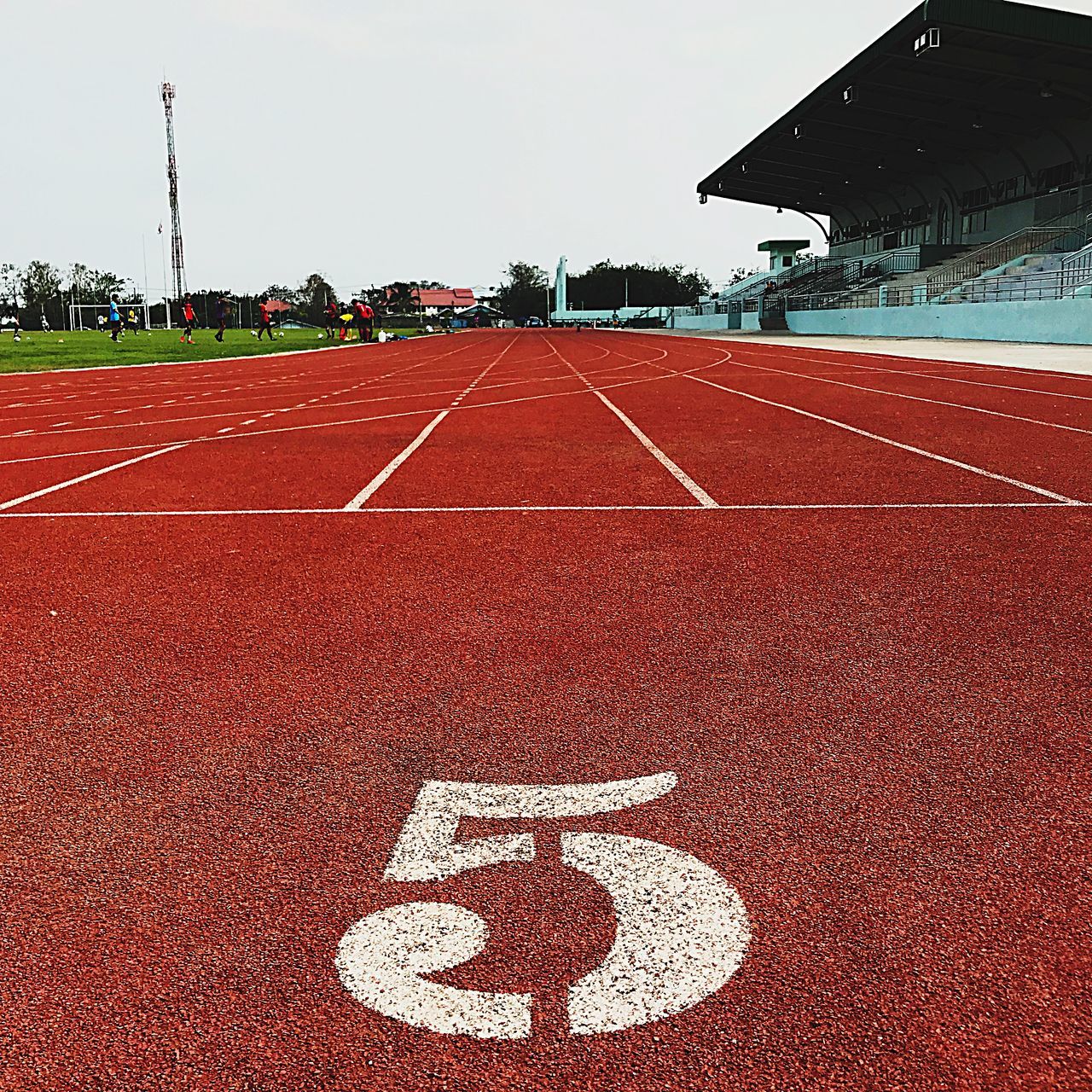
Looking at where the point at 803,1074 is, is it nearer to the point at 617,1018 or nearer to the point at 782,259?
the point at 617,1018

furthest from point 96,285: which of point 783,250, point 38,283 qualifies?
point 783,250

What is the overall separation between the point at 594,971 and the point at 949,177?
215 feet

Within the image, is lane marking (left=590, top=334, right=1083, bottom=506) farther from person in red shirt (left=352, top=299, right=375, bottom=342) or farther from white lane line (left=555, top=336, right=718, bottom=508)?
person in red shirt (left=352, top=299, right=375, bottom=342)

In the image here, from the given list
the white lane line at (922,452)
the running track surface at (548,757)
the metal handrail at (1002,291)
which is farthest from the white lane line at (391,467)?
the metal handrail at (1002,291)

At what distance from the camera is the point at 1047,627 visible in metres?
4.69

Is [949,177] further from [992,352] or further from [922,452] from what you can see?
[922,452]

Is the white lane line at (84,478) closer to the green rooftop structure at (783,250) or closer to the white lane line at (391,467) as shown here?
the white lane line at (391,467)

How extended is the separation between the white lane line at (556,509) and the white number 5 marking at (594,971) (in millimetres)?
4586

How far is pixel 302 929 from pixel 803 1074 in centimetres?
111

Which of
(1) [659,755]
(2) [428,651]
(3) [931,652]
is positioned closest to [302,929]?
(1) [659,755]

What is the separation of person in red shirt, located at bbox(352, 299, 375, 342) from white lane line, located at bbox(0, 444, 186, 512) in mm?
42140

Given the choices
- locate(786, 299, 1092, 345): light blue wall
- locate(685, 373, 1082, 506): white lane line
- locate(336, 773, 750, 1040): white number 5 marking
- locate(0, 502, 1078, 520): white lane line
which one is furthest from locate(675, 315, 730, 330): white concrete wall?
locate(336, 773, 750, 1040): white number 5 marking

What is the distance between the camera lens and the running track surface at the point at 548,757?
2070 millimetres

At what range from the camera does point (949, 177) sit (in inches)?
2366
